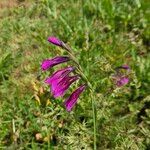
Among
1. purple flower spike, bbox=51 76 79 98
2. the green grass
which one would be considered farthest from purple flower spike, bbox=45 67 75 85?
the green grass

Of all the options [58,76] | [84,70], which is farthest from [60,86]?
[84,70]

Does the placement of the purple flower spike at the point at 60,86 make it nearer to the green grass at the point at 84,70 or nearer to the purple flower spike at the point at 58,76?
the purple flower spike at the point at 58,76

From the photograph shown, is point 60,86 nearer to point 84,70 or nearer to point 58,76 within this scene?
point 58,76

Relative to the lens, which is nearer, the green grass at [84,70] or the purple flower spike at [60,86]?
the purple flower spike at [60,86]

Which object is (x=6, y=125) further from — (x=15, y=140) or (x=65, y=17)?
(x=65, y=17)

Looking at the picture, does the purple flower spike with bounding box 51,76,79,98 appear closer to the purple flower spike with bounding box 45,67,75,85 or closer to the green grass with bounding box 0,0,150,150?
the purple flower spike with bounding box 45,67,75,85

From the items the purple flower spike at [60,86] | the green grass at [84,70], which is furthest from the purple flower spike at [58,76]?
the green grass at [84,70]

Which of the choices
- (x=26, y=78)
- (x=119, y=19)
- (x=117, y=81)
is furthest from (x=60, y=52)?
(x=117, y=81)

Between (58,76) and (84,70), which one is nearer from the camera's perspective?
(58,76)
